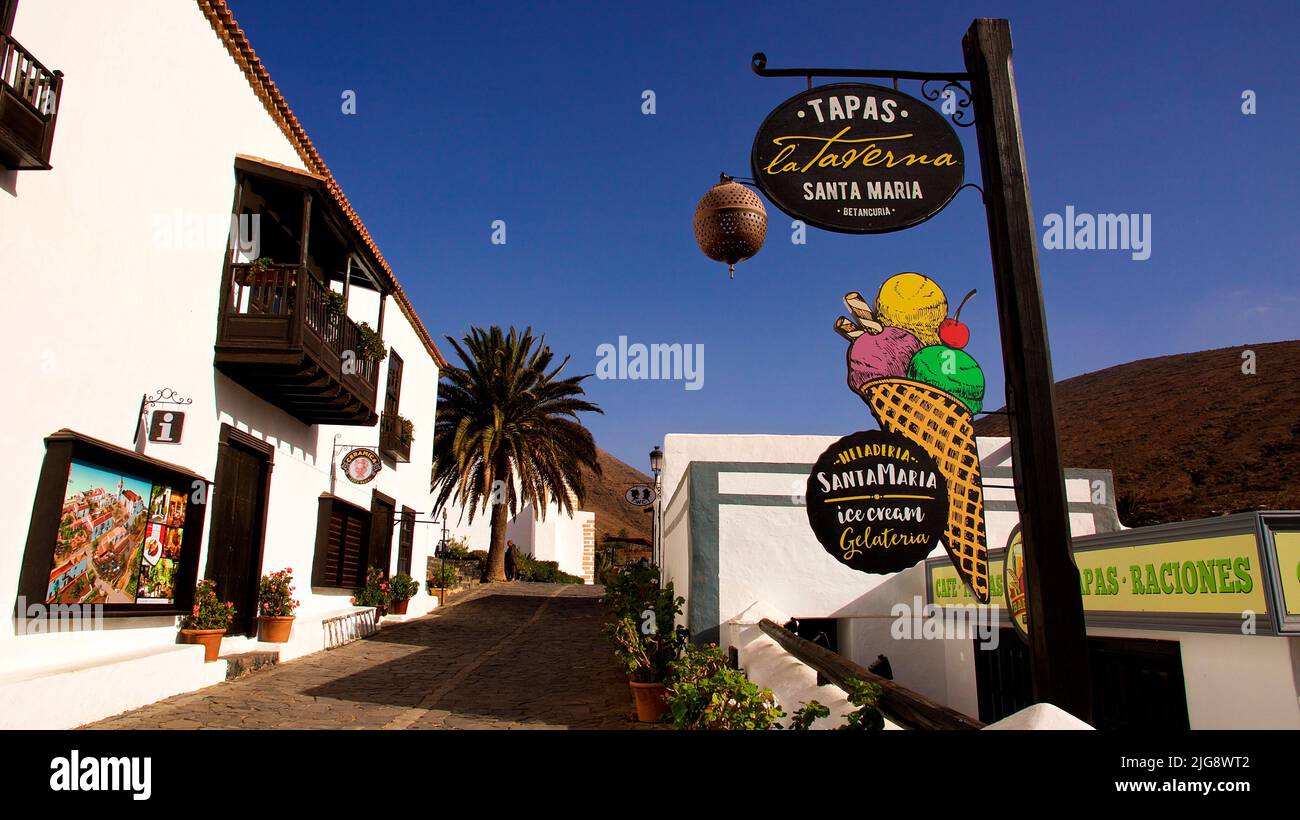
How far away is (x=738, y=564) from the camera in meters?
9.26

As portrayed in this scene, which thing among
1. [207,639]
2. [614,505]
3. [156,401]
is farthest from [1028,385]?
[614,505]

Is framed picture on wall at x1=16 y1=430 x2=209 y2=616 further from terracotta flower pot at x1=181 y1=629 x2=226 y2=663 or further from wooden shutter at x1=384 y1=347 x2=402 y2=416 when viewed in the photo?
wooden shutter at x1=384 y1=347 x2=402 y2=416

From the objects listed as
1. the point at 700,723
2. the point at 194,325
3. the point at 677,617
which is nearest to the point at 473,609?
the point at 677,617

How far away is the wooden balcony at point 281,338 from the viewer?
10.4 m

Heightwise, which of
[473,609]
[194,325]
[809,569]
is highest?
[194,325]

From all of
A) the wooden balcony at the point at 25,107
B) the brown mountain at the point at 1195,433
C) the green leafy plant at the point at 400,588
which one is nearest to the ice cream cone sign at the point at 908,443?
the wooden balcony at the point at 25,107

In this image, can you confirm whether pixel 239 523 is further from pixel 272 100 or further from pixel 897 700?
pixel 897 700

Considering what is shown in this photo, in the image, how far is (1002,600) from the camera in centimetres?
795

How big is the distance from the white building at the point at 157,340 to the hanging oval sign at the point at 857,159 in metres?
6.33

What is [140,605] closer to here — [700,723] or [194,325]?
[194,325]

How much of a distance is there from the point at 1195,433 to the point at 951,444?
54.7 meters

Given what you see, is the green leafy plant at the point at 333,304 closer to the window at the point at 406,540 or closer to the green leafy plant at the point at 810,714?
the window at the point at 406,540
